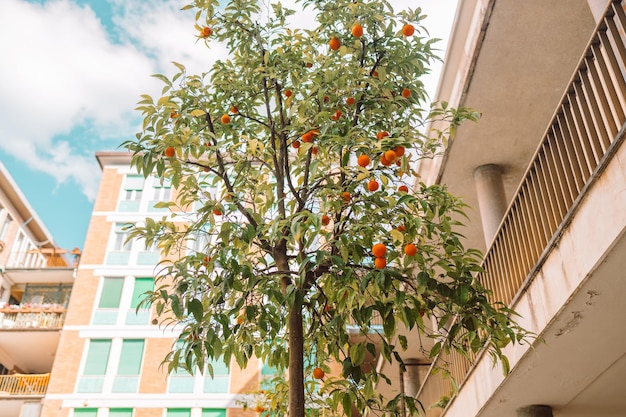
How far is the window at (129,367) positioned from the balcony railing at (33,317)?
10.6ft

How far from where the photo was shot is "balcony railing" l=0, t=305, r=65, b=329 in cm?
2469

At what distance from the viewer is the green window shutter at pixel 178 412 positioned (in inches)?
864

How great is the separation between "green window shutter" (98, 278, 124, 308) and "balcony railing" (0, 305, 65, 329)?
5.80ft

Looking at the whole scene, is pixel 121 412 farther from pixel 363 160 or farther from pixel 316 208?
pixel 363 160

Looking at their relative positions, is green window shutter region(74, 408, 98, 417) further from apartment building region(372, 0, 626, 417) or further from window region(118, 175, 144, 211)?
apartment building region(372, 0, 626, 417)

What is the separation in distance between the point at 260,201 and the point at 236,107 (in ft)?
3.06

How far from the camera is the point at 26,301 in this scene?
27516 mm

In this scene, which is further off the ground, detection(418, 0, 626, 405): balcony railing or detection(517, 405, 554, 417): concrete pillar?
detection(418, 0, 626, 405): balcony railing

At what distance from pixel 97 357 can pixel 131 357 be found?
1317mm

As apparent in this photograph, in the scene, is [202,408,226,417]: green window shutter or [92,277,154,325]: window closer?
[202,408,226,417]: green window shutter

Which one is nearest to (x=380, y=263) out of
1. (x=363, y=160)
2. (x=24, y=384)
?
(x=363, y=160)

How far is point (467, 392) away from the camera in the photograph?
7.39 meters

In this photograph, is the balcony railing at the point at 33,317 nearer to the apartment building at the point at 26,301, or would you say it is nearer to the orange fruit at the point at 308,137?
the apartment building at the point at 26,301

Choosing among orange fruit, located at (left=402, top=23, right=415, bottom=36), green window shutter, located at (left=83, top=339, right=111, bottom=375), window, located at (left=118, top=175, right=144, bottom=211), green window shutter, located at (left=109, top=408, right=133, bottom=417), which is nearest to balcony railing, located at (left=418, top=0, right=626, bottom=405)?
orange fruit, located at (left=402, top=23, right=415, bottom=36)
